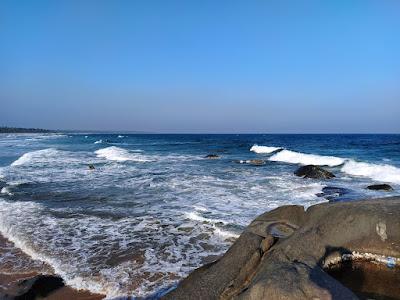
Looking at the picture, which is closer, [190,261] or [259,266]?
[259,266]

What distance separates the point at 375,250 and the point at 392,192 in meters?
11.0

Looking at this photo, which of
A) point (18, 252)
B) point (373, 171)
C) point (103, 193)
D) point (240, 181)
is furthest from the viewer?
point (373, 171)

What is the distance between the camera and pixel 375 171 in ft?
71.3

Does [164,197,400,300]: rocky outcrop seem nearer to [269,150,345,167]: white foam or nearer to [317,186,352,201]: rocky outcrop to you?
[317,186,352,201]: rocky outcrop

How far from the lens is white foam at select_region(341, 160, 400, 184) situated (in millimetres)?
20016

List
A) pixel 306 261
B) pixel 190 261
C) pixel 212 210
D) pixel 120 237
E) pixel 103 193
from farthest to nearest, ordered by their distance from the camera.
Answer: pixel 103 193
pixel 212 210
pixel 120 237
pixel 190 261
pixel 306 261

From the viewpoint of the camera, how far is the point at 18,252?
324 inches

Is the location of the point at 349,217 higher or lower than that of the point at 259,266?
higher

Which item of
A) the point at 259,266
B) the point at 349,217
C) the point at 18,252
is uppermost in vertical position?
the point at 349,217

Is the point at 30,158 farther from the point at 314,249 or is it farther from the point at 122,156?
the point at 314,249

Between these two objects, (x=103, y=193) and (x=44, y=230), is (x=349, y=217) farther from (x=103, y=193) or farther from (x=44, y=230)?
(x=103, y=193)

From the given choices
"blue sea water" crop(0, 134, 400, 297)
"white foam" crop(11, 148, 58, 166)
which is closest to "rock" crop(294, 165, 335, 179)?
"blue sea water" crop(0, 134, 400, 297)

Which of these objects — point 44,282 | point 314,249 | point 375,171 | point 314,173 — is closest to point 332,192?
point 314,173

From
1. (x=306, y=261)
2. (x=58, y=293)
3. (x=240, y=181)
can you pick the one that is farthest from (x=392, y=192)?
(x=58, y=293)
